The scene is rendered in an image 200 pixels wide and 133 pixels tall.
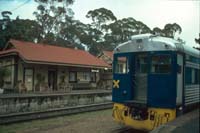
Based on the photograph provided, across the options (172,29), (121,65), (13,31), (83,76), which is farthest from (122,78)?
(172,29)

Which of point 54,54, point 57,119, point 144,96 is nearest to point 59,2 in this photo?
point 54,54

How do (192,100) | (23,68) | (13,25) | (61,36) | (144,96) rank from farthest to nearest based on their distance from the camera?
(61,36), (13,25), (23,68), (192,100), (144,96)

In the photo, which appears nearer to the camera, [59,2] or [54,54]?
[54,54]

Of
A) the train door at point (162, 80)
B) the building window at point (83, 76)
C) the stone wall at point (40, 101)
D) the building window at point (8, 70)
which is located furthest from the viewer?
the building window at point (83, 76)

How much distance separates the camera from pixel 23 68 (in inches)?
1030

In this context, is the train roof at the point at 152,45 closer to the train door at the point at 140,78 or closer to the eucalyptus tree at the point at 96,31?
the train door at the point at 140,78

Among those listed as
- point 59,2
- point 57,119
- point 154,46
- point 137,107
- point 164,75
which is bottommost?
point 57,119

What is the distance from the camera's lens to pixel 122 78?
10.2 meters

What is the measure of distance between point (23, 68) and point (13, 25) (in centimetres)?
1702

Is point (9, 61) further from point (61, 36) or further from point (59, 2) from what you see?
point (61, 36)

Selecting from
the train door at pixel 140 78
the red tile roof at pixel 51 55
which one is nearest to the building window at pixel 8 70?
the red tile roof at pixel 51 55

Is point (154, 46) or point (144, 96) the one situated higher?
point (154, 46)

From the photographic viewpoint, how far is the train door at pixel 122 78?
9.99 metres

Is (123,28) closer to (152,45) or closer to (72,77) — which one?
(72,77)
